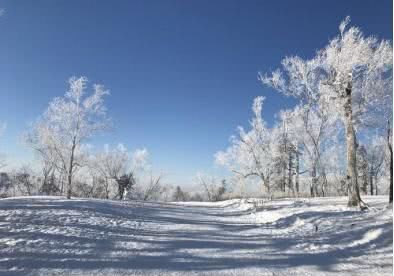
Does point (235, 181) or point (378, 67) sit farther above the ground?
point (378, 67)

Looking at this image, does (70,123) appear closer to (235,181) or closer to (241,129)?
(241,129)

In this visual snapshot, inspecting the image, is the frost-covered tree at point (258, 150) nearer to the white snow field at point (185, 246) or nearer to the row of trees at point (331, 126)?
the row of trees at point (331, 126)

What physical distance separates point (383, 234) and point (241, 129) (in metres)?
36.0

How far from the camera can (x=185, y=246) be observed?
343 inches

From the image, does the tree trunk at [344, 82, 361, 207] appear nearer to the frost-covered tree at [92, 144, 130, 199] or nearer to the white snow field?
the white snow field

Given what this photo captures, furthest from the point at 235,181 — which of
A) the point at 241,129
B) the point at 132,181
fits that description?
the point at 132,181

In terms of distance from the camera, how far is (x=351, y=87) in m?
17.8

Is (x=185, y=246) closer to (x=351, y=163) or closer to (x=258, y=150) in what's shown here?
(x=351, y=163)

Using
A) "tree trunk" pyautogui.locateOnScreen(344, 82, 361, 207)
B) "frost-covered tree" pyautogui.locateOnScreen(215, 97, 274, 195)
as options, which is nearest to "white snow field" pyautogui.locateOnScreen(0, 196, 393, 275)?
"tree trunk" pyautogui.locateOnScreen(344, 82, 361, 207)

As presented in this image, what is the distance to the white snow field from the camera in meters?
6.77

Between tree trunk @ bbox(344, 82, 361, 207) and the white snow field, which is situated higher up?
tree trunk @ bbox(344, 82, 361, 207)

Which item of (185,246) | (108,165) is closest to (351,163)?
(185,246)

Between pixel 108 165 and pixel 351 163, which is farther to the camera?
pixel 108 165

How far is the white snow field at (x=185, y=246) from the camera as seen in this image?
22.2 feet
